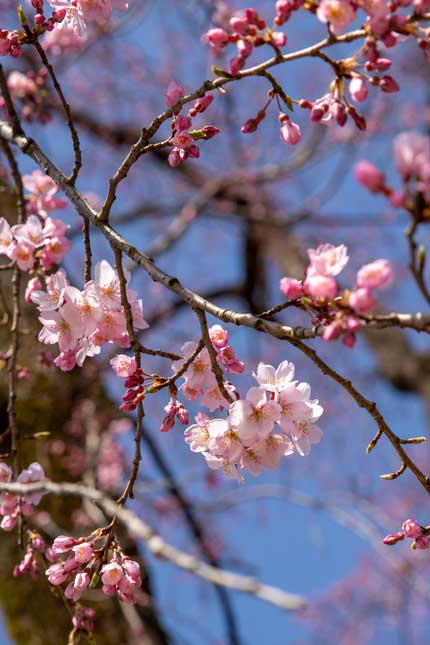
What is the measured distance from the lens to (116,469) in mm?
4254

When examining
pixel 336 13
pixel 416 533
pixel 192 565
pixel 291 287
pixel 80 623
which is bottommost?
pixel 80 623

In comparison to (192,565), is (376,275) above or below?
above

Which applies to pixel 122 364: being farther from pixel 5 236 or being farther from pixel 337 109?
pixel 337 109

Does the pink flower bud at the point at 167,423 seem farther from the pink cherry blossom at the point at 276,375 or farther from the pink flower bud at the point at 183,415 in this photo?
the pink cherry blossom at the point at 276,375

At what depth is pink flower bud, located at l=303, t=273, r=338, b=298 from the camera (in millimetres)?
947

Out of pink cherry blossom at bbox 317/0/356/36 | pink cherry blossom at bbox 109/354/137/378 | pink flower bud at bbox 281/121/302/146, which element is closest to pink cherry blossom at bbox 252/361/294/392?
pink cherry blossom at bbox 109/354/137/378

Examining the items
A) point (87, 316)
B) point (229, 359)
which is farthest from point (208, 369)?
point (87, 316)

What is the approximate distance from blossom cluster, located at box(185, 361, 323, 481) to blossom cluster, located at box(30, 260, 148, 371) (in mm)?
266

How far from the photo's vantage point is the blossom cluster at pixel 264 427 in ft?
3.79

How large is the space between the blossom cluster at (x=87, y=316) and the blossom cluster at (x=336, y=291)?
39 cm

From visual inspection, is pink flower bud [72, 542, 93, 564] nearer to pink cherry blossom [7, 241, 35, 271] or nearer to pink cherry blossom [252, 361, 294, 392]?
pink cherry blossom [252, 361, 294, 392]

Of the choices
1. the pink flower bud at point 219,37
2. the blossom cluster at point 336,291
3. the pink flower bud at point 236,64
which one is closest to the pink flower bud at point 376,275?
the blossom cluster at point 336,291

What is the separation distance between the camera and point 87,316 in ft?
4.13

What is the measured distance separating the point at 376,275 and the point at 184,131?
61 centimetres
